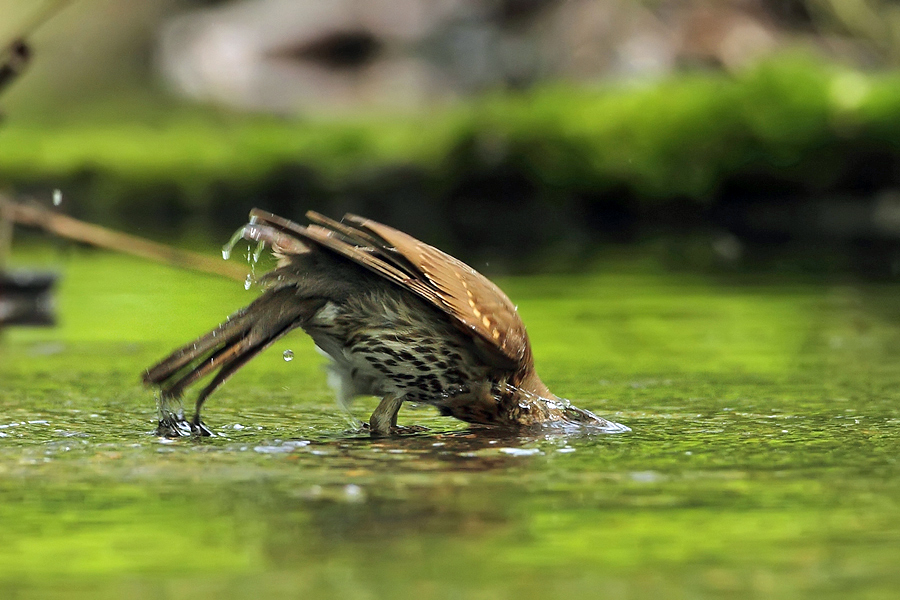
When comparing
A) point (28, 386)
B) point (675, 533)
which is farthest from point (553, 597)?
point (28, 386)

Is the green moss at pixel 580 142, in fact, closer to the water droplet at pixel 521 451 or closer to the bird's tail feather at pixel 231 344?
the water droplet at pixel 521 451

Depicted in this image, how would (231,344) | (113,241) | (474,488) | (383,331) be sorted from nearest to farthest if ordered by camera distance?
(474,488) < (231,344) < (383,331) < (113,241)

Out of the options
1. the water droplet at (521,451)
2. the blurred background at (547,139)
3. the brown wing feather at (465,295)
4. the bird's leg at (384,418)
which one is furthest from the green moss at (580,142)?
the water droplet at (521,451)

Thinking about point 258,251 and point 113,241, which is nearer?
point 258,251

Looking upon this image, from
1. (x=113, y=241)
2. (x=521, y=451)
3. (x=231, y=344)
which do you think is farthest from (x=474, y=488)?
(x=113, y=241)

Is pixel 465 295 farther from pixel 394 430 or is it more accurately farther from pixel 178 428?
pixel 178 428

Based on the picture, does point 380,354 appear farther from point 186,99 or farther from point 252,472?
point 186,99

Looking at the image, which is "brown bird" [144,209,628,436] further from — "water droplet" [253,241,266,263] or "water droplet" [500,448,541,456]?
"water droplet" [500,448,541,456]
